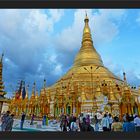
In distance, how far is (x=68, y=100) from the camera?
460 inches

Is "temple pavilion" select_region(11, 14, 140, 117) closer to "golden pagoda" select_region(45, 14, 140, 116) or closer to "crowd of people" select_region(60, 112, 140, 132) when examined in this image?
"golden pagoda" select_region(45, 14, 140, 116)

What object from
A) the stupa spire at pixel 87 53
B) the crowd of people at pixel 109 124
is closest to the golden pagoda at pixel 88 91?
the stupa spire at pixel 87 53

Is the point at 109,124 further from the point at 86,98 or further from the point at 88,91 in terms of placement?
the point at 88,91

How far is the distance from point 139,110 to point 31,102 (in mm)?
5604

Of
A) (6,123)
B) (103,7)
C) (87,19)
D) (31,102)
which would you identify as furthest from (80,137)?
(87,19)

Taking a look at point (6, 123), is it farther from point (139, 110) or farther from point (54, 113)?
point (139, 110)

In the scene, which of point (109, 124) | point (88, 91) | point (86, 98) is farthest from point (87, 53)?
point (109, 124)

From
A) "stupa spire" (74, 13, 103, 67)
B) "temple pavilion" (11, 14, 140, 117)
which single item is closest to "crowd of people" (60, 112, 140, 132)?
"temple pavilion" (11, 14, 140, 117)

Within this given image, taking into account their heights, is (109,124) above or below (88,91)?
below

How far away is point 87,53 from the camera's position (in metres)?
19.0

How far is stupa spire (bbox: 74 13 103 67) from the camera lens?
18469mm

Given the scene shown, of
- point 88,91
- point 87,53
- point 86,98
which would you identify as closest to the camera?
point 86,98

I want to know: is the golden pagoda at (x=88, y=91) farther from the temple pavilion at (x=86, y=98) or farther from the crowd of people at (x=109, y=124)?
the crowd of people at (x=109, y=124)

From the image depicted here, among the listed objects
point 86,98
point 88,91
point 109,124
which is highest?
point 88,91
